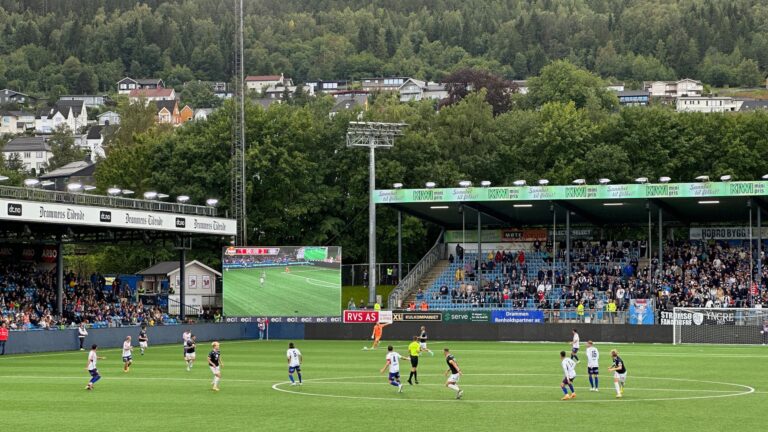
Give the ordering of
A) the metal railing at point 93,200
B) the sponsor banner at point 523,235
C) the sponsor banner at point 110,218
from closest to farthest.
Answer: the sponsor banner at point 110,218 < the metal railing at point 93,200 < the sponsor banner at point 523,235

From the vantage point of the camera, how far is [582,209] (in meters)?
79.0

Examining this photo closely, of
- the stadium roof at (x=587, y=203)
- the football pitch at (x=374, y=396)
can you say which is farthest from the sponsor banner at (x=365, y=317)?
the football pitch at (x=374, y=396)

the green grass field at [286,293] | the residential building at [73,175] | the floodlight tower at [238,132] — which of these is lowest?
the green grass field at [286,293]

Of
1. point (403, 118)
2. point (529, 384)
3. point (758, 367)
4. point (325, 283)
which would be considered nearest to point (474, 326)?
point (325, 283)

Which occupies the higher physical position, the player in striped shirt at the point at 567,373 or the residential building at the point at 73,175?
the residential building at the point at 73,175

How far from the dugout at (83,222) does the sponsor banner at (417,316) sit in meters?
13.2

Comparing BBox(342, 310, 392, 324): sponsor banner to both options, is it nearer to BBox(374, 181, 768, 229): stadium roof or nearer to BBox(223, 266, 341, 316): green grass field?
BBox(223, 266, 341, 316): green grass field

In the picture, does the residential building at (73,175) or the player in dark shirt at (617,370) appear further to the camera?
the residential building at (73,175)

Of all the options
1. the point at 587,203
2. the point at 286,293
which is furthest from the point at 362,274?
the point at 587,203

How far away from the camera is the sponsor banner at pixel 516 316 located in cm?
7062

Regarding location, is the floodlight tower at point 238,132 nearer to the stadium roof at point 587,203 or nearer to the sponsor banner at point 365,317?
the stadium roof at point 587,203

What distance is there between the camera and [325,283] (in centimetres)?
7344

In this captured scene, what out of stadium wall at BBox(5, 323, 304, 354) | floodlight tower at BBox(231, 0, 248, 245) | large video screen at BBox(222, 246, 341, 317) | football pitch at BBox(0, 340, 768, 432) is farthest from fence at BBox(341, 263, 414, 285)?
football pitch at BBox(0, 340, 768, 432)

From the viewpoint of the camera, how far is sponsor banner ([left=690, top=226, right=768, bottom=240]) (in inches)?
3086
